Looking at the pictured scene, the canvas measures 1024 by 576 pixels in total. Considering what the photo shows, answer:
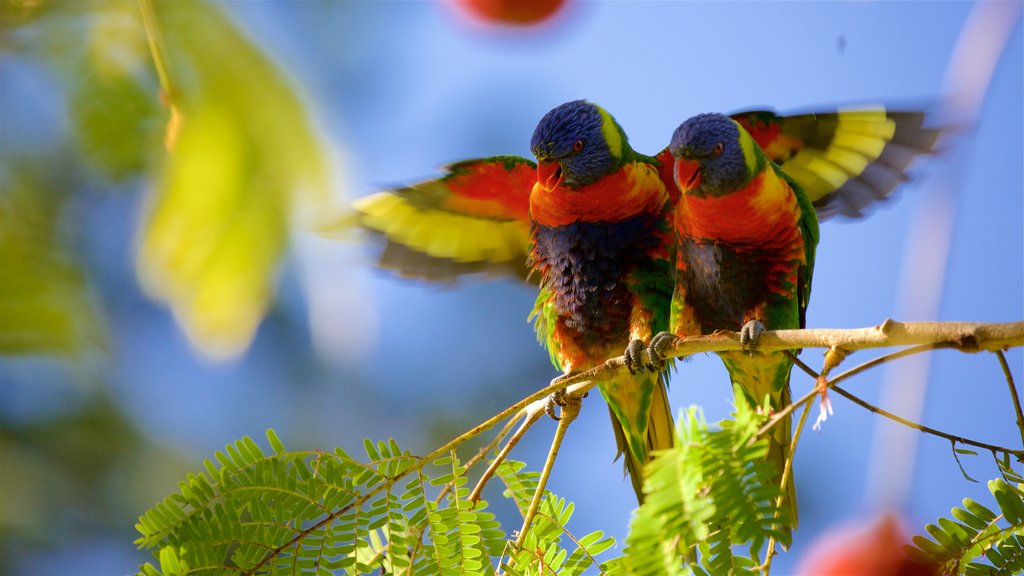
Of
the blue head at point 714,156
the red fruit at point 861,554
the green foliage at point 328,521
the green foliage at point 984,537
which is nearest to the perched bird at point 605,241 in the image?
the blue head at point 714,156

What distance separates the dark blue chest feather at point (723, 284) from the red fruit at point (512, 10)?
0.67 meters

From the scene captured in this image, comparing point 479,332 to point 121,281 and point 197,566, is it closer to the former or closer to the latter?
point 121,281

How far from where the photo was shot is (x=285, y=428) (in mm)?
5250

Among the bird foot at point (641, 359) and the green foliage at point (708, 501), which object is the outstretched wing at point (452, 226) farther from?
the green foliage at point (708, 501)

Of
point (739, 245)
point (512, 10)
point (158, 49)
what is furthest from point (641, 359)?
point (158, 49)

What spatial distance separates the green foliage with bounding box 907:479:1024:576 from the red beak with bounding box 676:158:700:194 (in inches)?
27.8

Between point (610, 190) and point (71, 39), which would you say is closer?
point (71, 39)

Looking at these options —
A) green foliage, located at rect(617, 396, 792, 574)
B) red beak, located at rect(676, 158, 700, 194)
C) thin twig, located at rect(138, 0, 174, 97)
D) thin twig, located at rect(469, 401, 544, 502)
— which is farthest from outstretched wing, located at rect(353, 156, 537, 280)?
green foliage, located at rect(617, 396, 792, 574)

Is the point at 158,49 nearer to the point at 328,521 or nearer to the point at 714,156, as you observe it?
the point at 328,521

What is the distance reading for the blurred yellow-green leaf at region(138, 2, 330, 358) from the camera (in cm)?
112

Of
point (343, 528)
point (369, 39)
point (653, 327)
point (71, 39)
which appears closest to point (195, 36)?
point (71, 39)

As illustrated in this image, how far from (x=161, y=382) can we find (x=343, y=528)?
442cm

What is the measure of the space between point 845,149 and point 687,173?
406 millimetres

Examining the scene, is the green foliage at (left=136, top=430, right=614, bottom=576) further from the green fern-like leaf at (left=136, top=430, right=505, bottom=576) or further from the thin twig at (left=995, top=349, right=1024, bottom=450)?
the thin twig at (left=995, top=349, right=1024, bottom=450)
